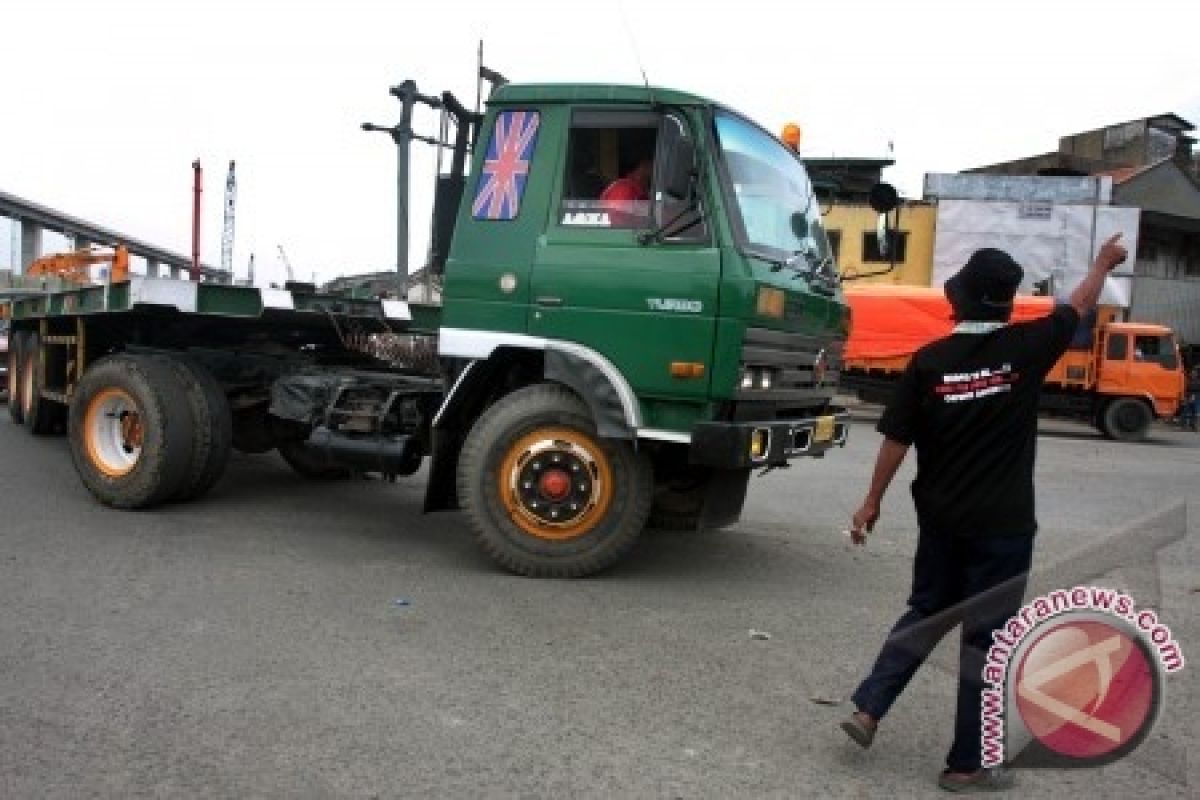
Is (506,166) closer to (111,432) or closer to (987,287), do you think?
(987,287)

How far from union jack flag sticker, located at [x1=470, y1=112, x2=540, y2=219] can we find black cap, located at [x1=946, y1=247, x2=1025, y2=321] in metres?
2.94

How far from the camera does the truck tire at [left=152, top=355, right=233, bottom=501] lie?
7.14m

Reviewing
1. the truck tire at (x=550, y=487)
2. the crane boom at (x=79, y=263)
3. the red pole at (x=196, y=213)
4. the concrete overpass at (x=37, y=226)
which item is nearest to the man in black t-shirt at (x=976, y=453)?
the truck tire at (x=550, y=487)

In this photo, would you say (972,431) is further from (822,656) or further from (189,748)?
(189,748)

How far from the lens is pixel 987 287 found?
128 inches

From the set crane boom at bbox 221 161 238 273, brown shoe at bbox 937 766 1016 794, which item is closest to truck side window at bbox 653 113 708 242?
brown shoe at bbox 937 766 1016 794

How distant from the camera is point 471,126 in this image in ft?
22.0

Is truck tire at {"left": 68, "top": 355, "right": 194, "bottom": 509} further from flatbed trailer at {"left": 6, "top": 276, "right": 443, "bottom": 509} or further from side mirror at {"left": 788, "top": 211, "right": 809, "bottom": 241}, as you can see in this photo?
side mirror at {"left": 788, "top": 211, "right": 809, "bottom": 241}

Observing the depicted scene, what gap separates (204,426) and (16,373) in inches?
233

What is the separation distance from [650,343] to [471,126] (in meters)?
2.26

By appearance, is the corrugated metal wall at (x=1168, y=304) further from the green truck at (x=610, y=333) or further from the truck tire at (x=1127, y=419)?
the green truck at (x=610, y=333)

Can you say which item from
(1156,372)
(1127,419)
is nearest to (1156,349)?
(1156,372)

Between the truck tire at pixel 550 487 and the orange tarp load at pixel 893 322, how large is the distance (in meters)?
14.8

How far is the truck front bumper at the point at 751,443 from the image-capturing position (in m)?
5.16
